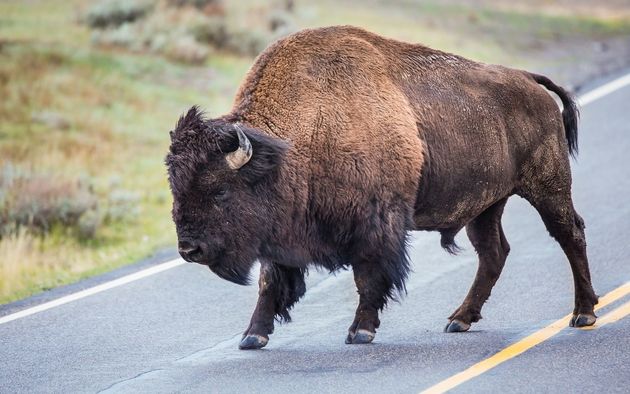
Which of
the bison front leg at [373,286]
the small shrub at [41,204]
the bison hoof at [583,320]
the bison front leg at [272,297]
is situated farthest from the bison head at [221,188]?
the small shrub at [41,204]

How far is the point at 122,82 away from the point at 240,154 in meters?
13.2

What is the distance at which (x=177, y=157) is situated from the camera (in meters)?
8.00

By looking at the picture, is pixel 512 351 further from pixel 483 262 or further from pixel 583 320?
pixel 483 262

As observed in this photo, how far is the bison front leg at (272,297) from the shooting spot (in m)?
8.62

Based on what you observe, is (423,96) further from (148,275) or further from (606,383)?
(148,275)

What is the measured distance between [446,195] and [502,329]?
3.29ft

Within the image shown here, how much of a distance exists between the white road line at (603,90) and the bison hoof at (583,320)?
8.94 meters

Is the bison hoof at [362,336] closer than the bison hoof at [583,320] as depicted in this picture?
Yes

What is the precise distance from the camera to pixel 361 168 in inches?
328

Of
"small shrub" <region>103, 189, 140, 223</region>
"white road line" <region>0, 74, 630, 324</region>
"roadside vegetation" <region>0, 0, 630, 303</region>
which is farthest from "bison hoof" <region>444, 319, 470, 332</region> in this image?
"small shrub" <region>103, 189, 140, 223</region>

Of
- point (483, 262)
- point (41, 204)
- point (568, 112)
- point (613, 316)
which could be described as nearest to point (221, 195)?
point (483, 262)

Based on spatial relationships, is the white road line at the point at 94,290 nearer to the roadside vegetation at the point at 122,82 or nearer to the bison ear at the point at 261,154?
the roadside vegetation at the point at 122,82

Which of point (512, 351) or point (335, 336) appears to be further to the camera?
point (335, 336)

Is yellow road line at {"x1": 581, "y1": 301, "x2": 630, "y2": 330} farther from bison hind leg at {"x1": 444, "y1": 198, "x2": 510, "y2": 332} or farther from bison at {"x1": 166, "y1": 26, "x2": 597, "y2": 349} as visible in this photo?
bison hind leg at {"x1": 444, "y1": 198, "x2": 510, "y2": 332}
